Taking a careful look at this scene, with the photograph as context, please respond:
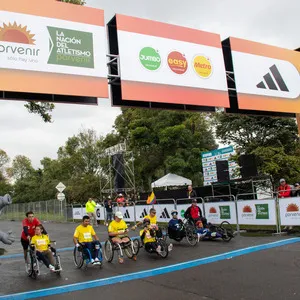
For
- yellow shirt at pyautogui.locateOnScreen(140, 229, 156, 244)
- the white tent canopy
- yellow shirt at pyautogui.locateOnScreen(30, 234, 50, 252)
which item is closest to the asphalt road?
yellow shirt at pyautogui.locateOnScreen(140, 229, 156, 244)

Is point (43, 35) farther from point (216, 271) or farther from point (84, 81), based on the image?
point (216, 271)

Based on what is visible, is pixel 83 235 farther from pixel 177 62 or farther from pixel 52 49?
pixel 177 62

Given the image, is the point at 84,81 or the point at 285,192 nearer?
the point at 84,81

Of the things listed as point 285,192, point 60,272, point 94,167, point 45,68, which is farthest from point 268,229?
point 94,167

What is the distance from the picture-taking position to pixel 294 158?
832 inches

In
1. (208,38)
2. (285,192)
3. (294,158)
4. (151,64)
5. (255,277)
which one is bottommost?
(255,277)

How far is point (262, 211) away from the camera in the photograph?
13836 millimetres

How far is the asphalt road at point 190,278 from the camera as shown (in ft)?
21.3

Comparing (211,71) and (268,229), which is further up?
(211,71)

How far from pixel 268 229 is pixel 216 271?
7334 millimetres

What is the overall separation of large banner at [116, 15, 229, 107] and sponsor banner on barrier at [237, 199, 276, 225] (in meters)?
3.94

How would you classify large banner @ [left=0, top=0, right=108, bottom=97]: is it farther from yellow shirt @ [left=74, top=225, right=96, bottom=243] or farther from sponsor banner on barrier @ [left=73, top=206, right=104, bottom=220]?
sponsor banner on barrier @ [left=73, top=206, right=104, bottom=220]

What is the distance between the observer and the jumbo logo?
11953mm

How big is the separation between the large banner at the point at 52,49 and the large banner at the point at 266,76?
532 cm
